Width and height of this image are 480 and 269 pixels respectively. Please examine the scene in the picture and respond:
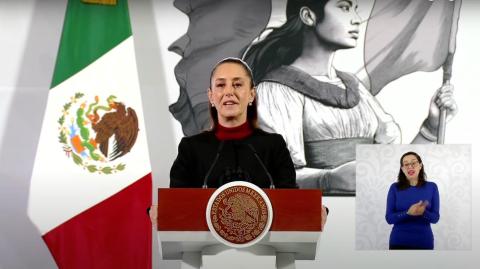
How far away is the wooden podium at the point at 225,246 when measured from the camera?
1968 millimetres

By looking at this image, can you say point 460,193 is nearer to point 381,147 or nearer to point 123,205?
point 381,147

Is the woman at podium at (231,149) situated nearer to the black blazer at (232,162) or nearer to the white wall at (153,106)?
the black blazer at (232,162)

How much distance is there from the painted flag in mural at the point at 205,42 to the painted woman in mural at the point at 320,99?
0.13 metres

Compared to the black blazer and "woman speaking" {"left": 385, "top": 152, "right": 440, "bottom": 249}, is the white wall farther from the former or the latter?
the black blazer

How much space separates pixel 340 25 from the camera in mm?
4496

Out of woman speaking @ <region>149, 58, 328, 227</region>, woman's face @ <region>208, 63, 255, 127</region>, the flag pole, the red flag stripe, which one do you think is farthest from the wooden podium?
the flag pole

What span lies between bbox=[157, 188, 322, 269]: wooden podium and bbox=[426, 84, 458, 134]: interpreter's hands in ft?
8.92

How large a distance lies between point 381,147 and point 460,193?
0.66 m

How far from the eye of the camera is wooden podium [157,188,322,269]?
197cm

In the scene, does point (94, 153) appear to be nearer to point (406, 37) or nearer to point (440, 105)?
point (406, 37)

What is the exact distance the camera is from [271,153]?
2.58m

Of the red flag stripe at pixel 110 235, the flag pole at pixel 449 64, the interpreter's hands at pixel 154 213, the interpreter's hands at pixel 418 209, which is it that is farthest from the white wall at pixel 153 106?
the interpreter's hands at pixel 154 213

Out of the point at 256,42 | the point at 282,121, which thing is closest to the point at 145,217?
the point at 282,121

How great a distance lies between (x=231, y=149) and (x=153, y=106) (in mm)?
2002
